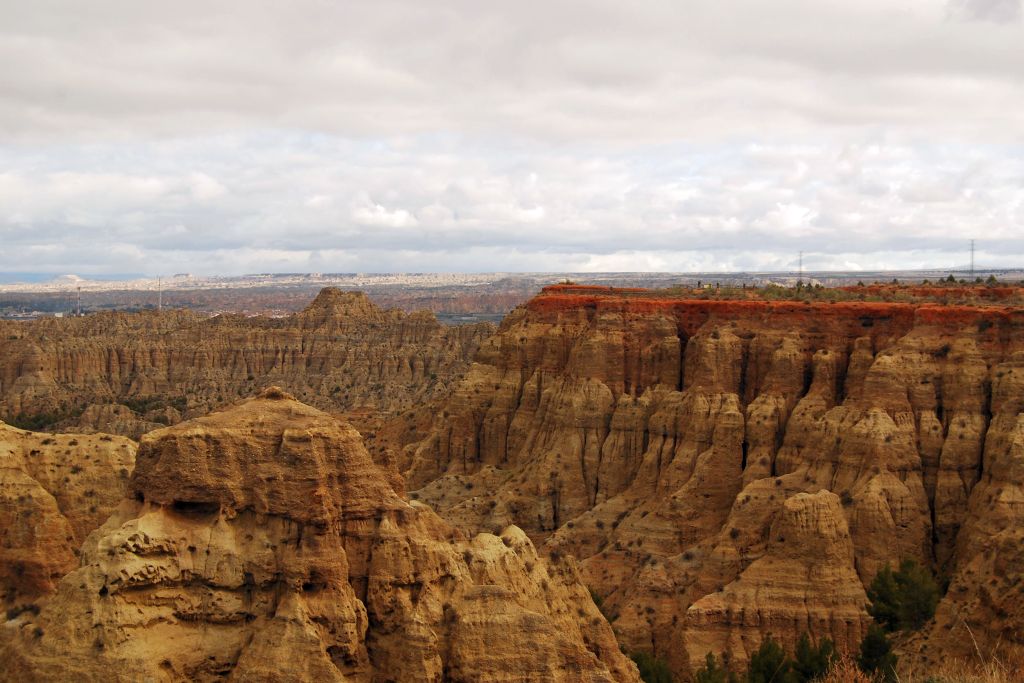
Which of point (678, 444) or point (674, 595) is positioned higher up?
point (678, 444)

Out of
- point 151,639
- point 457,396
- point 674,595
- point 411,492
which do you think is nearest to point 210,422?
point 151,639

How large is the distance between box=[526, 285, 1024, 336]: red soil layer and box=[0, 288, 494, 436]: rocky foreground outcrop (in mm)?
38968

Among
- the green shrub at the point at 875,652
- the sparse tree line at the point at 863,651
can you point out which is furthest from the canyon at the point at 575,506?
the sparse tree line at the point at 863,651

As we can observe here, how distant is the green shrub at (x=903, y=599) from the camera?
37000mm

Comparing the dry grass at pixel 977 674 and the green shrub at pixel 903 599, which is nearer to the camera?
the dry grass at pixel 977 674

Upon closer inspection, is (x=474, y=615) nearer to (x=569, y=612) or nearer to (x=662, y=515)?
(x=569, y=612)

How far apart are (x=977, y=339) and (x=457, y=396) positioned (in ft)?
93.9

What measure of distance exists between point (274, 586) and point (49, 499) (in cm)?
979

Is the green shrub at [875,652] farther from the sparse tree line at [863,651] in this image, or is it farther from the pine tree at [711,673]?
the pine tree at [711,673]

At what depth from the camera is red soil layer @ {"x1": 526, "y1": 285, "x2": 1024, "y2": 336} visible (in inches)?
1849

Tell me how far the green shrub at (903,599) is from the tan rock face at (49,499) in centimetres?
2364

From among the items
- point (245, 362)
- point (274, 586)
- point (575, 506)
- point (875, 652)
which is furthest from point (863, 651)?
point (245, 362)

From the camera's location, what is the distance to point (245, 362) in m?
122

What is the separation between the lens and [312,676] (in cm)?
2180
